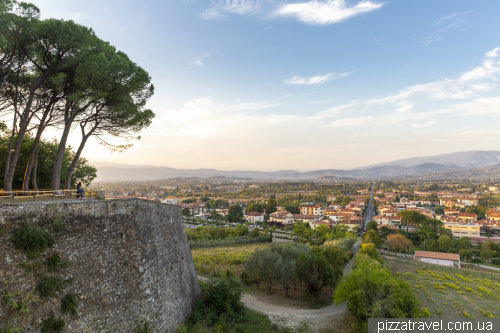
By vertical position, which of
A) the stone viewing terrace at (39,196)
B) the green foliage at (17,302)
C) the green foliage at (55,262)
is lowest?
the green foliage at (17,302)

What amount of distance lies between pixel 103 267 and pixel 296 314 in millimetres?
15223

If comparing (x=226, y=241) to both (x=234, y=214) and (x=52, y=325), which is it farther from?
(x=52, y=325)

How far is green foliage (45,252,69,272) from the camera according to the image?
844 cm

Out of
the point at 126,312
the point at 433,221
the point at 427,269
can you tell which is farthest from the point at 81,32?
the point at 433,221

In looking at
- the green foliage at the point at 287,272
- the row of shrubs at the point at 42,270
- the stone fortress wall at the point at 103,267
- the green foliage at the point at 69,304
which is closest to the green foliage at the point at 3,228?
the stone fortress wall at the point at 103,267

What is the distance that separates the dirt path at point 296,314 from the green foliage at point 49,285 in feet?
44.8

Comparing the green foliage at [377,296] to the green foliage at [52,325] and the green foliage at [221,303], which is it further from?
the green foliage at [52,325]

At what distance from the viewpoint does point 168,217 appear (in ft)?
48.5

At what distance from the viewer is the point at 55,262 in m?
8.55

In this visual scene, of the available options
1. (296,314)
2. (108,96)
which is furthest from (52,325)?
(296,314)

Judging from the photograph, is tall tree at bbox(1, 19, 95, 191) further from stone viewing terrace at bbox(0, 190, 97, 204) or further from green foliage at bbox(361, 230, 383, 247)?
green foliage at bbox(361, 230, 383, 247)

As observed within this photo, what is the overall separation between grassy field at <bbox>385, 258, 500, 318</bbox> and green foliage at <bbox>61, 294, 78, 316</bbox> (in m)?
24.2

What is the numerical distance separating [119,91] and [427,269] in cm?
4295

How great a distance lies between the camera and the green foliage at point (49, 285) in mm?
8094
